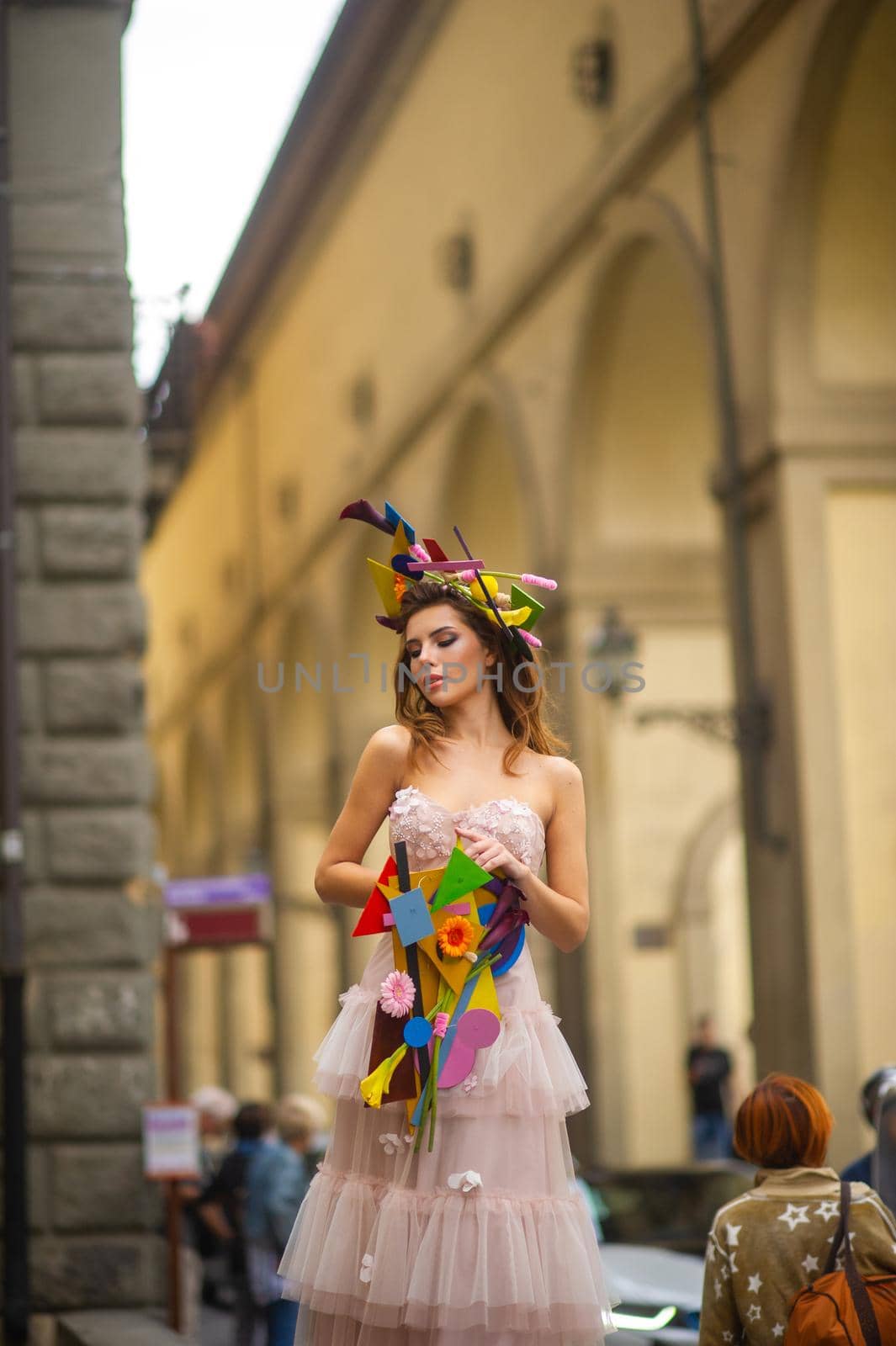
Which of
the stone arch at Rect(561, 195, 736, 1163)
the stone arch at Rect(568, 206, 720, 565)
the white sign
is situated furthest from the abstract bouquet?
the stone arch at Rect(561, 195, 736, 1163)

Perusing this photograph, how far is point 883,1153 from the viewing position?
551 centimetres

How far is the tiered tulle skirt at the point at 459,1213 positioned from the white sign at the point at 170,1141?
4287mm

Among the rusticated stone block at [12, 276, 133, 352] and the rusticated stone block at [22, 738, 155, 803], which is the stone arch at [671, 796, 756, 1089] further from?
the rusticated stone block at [12, 276, 133, 352]

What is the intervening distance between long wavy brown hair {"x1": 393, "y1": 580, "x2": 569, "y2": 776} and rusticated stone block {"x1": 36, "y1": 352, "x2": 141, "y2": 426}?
16.8ft

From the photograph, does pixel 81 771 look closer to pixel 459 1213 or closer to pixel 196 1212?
pixel 196 1212

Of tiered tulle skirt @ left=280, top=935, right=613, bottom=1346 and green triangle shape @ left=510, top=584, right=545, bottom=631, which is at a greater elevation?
green triangle shape @ left=510, top=584, right=545, bottom=631

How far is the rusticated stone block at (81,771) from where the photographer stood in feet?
28.8

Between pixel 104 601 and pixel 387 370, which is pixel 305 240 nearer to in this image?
pixel 387 370

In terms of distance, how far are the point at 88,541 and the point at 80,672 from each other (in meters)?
0.59

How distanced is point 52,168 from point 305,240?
1783 centimetres

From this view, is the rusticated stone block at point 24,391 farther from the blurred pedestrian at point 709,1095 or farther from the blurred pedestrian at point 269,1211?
the blurred pedestrian at point 709,1095

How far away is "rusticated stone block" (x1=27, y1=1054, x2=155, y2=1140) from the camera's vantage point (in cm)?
852

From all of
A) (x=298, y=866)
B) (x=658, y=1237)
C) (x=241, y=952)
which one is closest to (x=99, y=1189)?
(x=658, y=1237)

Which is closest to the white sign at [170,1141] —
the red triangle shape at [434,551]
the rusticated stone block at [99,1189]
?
the rusticated stone block at [99,1189]
